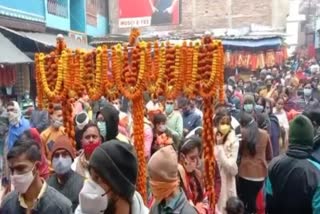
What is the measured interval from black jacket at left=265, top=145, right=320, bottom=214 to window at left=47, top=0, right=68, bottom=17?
43.6 feet

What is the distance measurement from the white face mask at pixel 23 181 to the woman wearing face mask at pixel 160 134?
357cm

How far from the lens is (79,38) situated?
19.0 m

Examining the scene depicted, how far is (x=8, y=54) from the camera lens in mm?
10828

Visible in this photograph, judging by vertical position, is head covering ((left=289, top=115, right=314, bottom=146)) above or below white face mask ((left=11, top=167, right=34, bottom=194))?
above

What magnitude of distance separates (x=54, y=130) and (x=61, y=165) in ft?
7.98

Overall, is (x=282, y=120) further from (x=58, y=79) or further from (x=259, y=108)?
(x=58, y=79)

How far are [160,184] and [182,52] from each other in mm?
2823

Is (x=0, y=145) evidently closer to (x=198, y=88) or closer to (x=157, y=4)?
(x=198, y=88)

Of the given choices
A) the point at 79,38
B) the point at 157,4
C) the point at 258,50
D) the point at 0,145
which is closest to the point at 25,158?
the point at 0,145

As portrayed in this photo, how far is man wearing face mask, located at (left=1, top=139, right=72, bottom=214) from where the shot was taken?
124 inches

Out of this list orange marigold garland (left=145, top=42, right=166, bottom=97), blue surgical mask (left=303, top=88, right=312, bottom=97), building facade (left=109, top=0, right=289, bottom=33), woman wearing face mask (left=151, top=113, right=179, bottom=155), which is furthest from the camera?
building facade (left=109, top=0, right=289, bottom=33)

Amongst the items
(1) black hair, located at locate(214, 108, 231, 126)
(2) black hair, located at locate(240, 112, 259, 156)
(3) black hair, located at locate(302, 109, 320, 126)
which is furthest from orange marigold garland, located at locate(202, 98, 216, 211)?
(3) black hair, located at locate(302, 109, 320, 126)

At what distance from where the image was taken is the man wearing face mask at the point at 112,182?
2.66 m

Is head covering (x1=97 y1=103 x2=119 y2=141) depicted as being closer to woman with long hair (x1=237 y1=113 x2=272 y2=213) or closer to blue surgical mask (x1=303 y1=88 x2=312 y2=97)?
woman with long hair (x1=237 y1=113 x2=272 y2=213)
